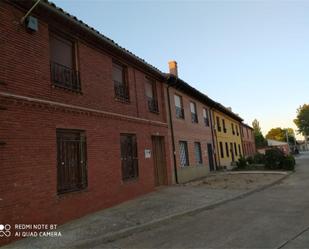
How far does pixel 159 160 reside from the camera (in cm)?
1416

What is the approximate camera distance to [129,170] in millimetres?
11102

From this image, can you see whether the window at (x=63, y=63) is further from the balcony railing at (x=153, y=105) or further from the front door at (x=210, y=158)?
the front door at (x=210, y=158)

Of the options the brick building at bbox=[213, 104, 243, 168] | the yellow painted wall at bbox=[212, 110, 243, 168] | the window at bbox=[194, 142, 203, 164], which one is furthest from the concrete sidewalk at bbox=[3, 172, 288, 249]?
the brick building at bbox=[213, 104, 243, 168]

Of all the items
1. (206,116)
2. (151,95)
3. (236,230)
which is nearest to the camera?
(236,230)

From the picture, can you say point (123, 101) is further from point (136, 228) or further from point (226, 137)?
point (226, 137)

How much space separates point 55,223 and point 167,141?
8289 mm

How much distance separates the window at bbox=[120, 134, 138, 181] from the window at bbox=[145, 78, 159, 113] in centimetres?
258

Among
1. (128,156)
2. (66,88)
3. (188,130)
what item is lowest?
(128,156)

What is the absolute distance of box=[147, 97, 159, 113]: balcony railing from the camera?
13.8m

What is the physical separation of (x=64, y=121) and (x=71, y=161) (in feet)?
3.79

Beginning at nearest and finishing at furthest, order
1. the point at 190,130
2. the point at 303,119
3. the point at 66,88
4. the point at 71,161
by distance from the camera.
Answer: the point at 71,161, the point at 66,88, the point at 190,130, the point at 303,119

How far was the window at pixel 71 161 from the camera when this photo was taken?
312 inches

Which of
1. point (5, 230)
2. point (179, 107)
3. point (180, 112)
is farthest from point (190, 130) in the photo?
point (5, 230)

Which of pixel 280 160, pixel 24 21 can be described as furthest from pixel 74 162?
pixel 280 160
